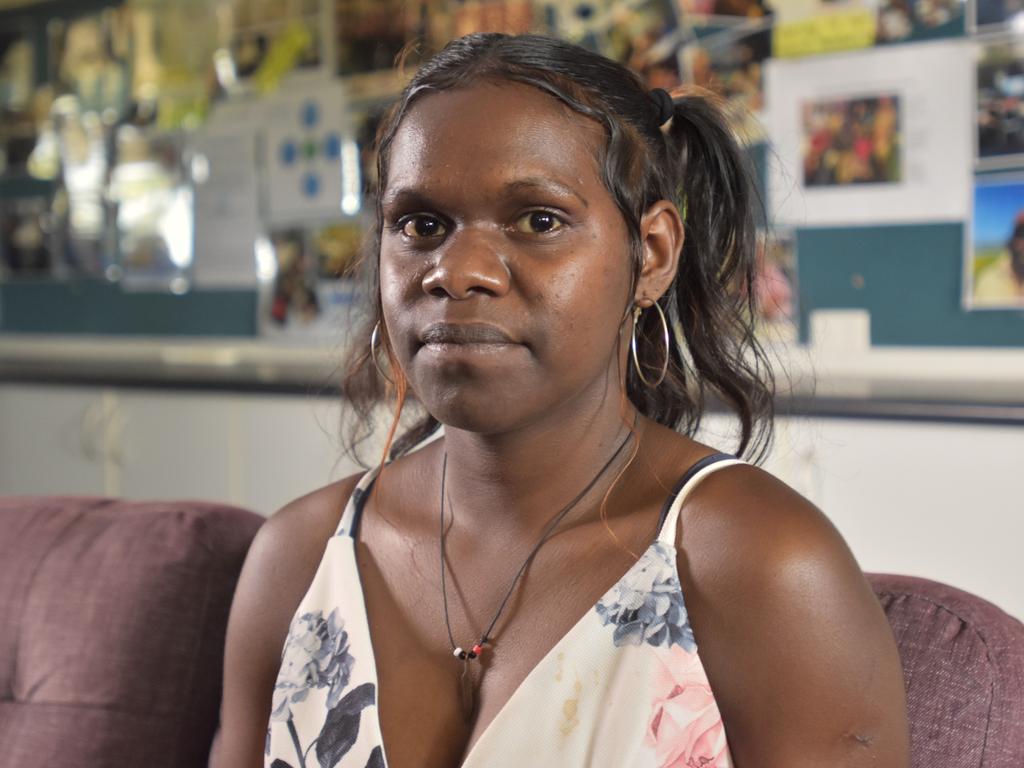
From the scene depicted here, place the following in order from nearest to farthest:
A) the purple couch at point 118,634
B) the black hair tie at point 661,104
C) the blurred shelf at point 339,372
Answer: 1. the black hair tie at point 661,104
2. the purple couch at point 118,634
3. the blurred shelf at point 339,372

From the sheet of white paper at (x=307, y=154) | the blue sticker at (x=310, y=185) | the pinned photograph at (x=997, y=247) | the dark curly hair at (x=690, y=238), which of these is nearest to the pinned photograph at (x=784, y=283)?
the pinned photograph at (x=997, y=247)

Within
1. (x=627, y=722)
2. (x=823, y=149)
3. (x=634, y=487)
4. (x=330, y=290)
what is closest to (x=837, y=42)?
(x=823, y=149)

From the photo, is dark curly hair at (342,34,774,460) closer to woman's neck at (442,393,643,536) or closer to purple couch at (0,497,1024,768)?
woman's neck at (442,393,643,536)

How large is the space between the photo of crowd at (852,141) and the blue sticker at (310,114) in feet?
5.14

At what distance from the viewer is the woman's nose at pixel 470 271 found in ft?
3.12

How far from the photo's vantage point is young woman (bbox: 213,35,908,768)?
0.93 m

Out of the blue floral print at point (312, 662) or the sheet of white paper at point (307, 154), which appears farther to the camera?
the sheet of white paper at point (307, 154)

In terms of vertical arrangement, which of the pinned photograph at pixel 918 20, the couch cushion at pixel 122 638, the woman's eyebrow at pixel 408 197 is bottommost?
the couch cushion at pixel 122 638

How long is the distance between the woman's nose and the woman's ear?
147 millimetres

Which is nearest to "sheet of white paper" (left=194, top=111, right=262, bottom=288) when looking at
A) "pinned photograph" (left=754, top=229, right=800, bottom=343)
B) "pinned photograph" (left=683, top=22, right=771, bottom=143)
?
"pinned photograph" (left=683, top=22, right=771, bottom=143)

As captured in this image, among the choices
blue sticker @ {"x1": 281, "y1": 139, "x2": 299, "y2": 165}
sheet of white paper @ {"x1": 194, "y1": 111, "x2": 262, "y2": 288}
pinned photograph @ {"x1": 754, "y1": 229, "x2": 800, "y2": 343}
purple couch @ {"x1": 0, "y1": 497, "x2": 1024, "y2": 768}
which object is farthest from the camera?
sheet of white paper @ {"x1": 194, "y1": 111, "x2": 262, "y2": 288}

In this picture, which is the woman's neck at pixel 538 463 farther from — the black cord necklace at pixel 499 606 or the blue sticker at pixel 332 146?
the blue sticker at pixel 332 146

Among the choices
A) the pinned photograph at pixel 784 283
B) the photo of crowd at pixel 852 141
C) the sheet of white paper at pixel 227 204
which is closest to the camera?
the photo of crowd at pixel 852 141

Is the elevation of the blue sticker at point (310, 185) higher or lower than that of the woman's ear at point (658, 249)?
higher
